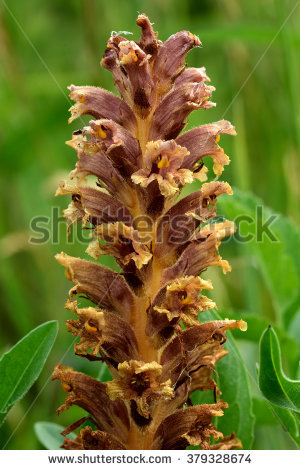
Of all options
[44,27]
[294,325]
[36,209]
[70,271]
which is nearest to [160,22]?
[44,27]

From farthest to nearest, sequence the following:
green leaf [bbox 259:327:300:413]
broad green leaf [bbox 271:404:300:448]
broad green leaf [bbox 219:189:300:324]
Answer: broad green leaf [bbox 219:189:300:324] → broad green leaf [bbox 271:404:300:448] → green leaf [bbox 259:327:300:413]

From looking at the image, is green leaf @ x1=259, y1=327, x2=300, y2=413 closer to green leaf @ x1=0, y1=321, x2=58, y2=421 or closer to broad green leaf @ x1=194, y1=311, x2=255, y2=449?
broad green leaf @ x1=194, y1=311, x2=255, y2=449

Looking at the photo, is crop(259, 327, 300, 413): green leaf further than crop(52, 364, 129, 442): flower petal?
No

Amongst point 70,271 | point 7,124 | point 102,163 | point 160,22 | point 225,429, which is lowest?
point 225,429

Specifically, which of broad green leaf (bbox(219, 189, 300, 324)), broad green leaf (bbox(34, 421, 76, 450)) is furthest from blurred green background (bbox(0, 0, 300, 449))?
broad green leaf (bbox(34, 421, 76, 450))

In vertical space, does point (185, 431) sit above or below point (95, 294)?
below

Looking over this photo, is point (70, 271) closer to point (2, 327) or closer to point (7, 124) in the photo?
point (2, 327)

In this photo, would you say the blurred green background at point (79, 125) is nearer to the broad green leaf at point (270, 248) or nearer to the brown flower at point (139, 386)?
the broad green leaf at point (270, 248)

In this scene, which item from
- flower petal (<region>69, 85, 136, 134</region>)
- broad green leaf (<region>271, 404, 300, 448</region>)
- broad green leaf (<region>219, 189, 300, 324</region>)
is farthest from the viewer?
broad green leaf (<region>219, 189, 300, 324</region>)
